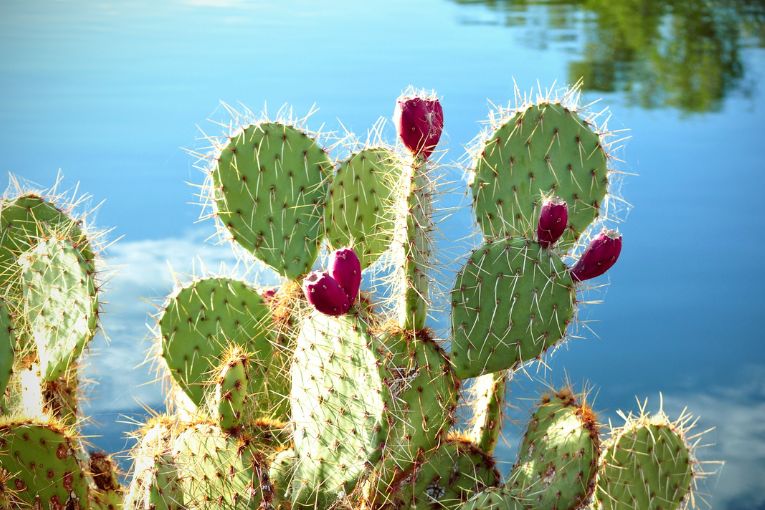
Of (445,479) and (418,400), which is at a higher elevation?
(418,400)

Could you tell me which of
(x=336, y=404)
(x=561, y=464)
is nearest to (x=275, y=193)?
(x=336, y=404)

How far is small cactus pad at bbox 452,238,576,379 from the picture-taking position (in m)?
2.00

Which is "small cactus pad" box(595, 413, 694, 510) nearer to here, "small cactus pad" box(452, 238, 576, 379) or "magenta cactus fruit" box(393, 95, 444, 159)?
"small cactus pad" box(452, 238, 576, 379)

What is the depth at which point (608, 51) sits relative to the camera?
8.32 metres

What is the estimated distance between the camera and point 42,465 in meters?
2.19

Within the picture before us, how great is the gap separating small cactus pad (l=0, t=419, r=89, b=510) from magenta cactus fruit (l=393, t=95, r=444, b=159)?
3.06ft

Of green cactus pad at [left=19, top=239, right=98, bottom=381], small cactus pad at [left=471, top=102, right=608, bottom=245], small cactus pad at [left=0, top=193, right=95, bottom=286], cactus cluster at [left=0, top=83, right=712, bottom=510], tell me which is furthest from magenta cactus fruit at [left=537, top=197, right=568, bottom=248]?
small cactus pad at [left=0, top=193, right=95, bottom=286]

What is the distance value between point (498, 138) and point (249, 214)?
1.86ft

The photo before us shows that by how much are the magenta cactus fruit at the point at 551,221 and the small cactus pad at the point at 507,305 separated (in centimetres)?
3

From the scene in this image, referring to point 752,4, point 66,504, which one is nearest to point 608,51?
point 752,4

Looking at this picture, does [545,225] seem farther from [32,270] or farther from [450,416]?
[32,270]

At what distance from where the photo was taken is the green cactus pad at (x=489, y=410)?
229cm

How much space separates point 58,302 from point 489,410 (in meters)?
0.97

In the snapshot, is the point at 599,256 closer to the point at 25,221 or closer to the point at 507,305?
the point at 507,305
